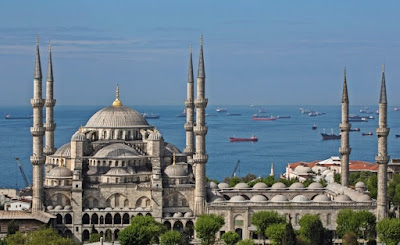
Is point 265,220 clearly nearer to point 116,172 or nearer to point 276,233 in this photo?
point 276,233

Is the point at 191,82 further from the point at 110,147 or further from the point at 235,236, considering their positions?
the point at 235,236

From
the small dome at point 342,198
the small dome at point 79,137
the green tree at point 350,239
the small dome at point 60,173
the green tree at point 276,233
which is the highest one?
the small dome at point 79,137

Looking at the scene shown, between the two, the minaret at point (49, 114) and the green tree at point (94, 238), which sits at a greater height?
the minaret at point (49, 114)

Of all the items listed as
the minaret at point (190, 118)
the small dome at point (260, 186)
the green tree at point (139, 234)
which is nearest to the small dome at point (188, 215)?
the green tree at point (139, 234)

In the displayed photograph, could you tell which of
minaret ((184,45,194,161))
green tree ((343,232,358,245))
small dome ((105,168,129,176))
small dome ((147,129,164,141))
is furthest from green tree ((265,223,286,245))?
minaret ((184,45,194,161))

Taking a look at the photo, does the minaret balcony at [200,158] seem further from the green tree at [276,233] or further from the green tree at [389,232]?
the green tree at [389,232]

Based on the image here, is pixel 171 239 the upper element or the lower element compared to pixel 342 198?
lower

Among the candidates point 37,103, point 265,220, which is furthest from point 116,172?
point 265,220
